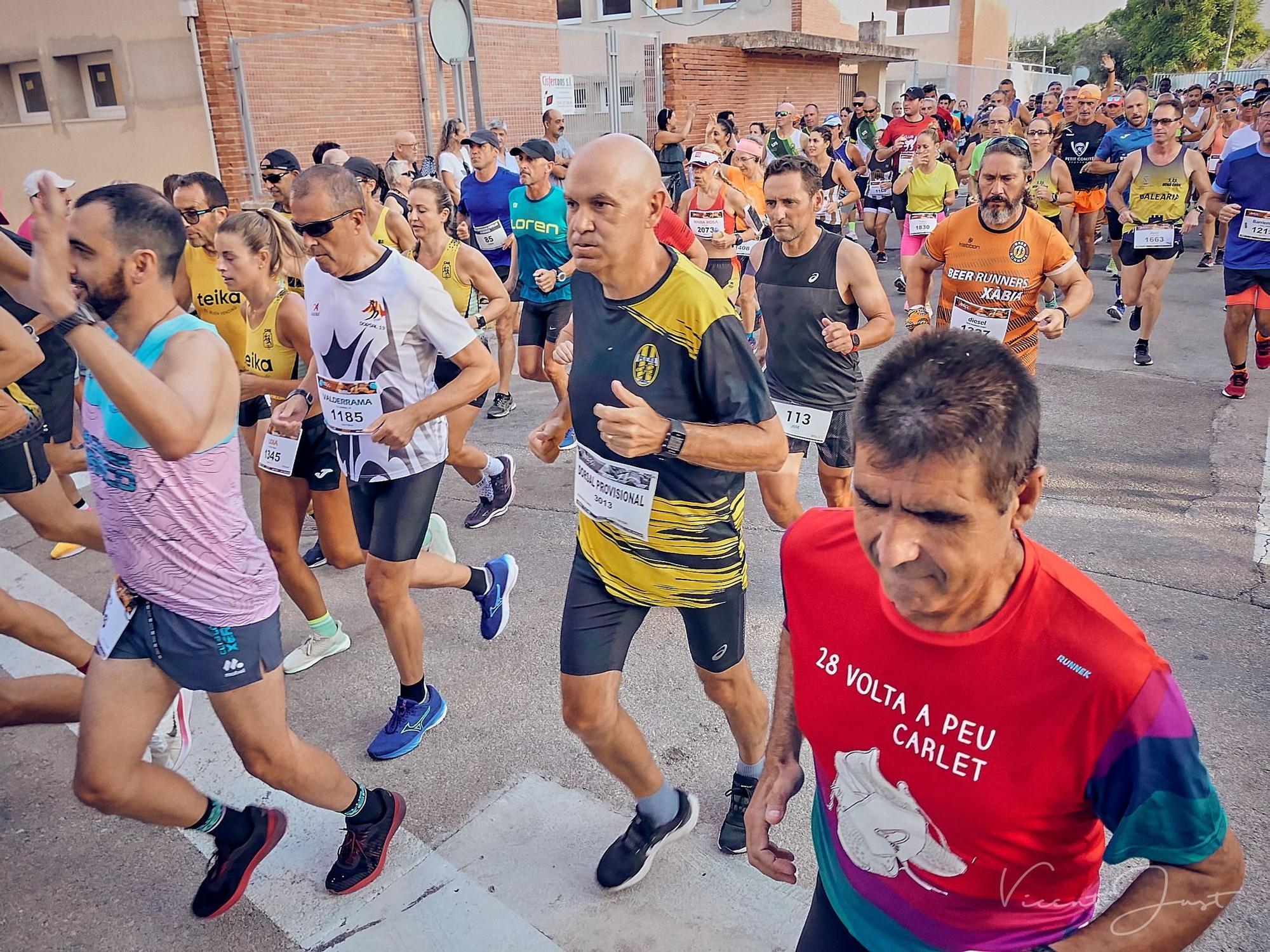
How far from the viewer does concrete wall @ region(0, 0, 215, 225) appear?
41.2 feet

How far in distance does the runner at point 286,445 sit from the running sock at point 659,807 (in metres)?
1.88

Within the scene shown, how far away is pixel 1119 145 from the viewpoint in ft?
37.7

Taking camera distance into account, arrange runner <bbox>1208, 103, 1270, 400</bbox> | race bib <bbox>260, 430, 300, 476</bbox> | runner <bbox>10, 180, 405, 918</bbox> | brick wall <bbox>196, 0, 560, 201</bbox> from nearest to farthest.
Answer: runner <bbox>10, 180, 405, 918</bbox> < race bib <bbox>260, 430, 300, 476</bbox> < runner <bbox>1208, 103, 1270, 400</bbox> < brick wall <bbox>196, 0, 560, 201</bbox>

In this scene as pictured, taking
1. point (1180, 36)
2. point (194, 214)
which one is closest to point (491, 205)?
point (194, 214)

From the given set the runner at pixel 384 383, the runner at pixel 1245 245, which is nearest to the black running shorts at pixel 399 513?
the runner at pixel 384 383

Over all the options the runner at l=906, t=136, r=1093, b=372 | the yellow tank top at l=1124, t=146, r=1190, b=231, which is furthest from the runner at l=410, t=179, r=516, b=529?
the yellow tank top at l=1124, t=146, r=1190, b=231

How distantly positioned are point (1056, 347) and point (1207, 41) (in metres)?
57.9

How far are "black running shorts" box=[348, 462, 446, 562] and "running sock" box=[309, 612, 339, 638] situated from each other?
899mm

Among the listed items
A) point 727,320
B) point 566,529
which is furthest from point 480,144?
point 727,320

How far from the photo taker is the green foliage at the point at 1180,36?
53.5m

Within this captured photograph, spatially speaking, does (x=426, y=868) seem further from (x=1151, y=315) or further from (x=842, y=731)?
(x=1151, y=315)

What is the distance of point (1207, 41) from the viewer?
178ft

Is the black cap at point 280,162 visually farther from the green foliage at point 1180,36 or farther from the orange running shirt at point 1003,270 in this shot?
the green foliage at point 1180,36

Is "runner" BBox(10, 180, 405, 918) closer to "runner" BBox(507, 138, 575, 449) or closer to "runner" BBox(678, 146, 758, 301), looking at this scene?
"runner" BBox(507, 138, 575, 449)
